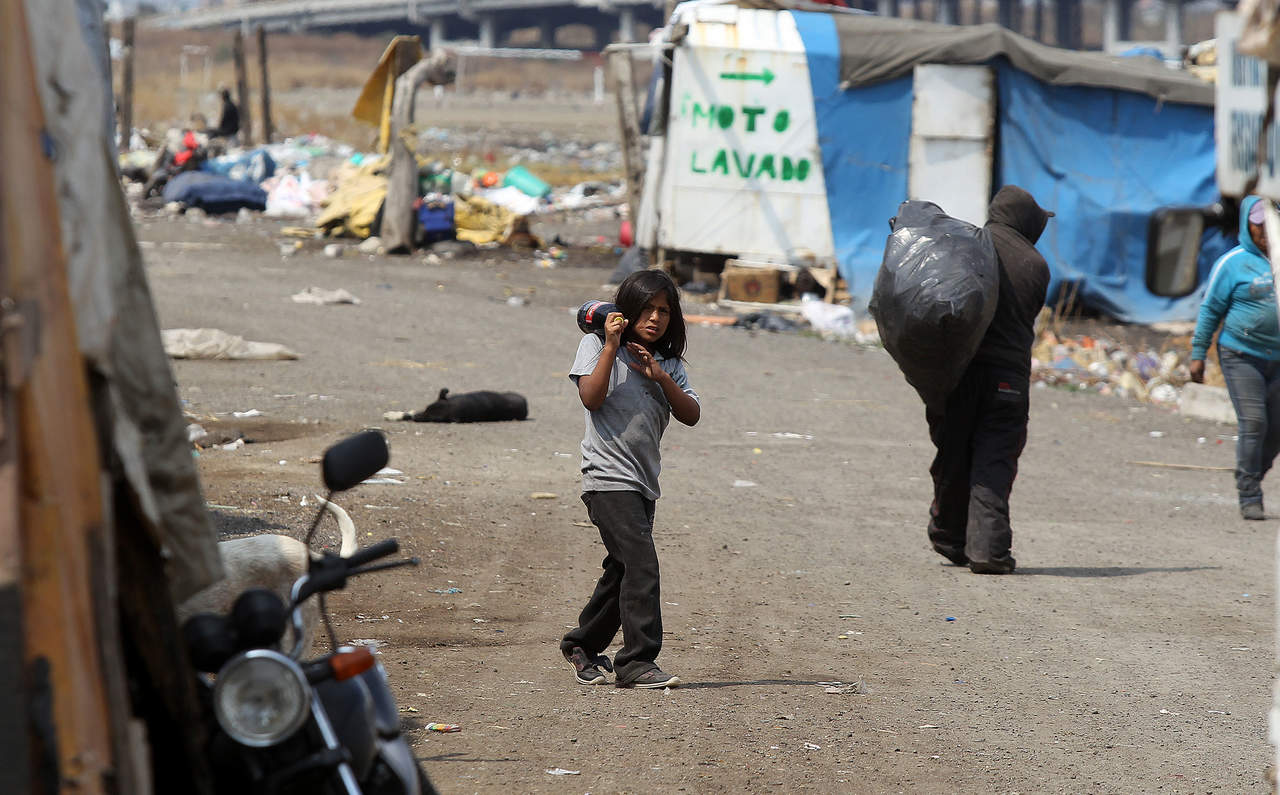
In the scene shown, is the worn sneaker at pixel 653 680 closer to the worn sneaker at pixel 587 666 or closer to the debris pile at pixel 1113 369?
the worn sneaker at pixel 587 666

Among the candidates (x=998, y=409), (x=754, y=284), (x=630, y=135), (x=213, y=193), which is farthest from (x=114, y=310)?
(x=213, y=193)

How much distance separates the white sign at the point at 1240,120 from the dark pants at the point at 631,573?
259 centimetres

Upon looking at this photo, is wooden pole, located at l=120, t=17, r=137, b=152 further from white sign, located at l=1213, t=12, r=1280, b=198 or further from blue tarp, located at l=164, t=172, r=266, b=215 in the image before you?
white sign, located at l=1213, t=12, r=1280, b=198

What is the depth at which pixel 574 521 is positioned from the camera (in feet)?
24.6

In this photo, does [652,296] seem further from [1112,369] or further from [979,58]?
[979,58]

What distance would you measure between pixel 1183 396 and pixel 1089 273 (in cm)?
440

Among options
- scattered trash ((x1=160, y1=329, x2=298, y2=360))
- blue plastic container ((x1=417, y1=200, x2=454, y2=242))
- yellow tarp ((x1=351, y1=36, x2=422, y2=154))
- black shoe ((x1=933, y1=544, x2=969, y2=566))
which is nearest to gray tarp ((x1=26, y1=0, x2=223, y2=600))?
black shoe ((x1=933, y1=544, x2=969, y2=566))

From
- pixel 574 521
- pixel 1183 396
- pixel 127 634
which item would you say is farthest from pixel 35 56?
pixel 1183 396

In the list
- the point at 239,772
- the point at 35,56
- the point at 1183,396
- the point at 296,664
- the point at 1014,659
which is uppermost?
the point at 35,56

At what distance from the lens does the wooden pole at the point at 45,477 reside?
195 cm

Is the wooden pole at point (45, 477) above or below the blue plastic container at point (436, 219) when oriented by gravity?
above

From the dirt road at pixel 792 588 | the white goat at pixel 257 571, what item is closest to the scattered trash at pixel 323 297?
the dirt road at pixel 792 588

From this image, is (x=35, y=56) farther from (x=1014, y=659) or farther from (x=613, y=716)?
(x=1014, y=659)

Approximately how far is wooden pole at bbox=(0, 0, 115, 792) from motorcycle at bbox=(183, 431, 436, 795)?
32 centimetres
